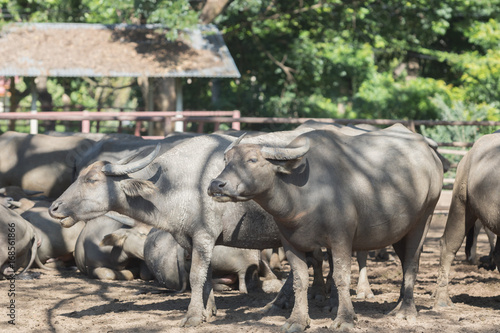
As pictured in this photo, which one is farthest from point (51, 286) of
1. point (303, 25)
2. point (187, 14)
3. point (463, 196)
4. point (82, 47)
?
point (303, 25)

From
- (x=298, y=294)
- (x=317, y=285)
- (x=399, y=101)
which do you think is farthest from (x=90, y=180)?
(x=399, y=101)

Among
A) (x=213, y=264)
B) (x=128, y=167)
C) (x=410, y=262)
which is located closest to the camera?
(x=128, y=167)

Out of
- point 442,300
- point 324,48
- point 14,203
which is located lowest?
point 324,48

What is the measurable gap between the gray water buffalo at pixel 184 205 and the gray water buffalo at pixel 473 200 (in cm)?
174

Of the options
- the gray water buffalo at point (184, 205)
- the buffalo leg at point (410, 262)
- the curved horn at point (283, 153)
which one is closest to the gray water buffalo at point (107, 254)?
the gray water buffalo at point (184, 205)

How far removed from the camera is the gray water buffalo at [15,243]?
26.0 feet

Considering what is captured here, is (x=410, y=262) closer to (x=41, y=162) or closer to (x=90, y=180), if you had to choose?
(x=90, y=180)

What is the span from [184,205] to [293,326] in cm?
141

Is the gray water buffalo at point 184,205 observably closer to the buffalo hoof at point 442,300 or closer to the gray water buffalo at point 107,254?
the buffalo hoof at point 442,300

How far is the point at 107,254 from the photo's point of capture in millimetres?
8398

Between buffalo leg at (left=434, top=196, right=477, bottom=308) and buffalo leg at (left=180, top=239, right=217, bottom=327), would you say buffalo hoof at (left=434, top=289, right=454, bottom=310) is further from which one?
buffalo leg at (left=180, top=239, right=217, bottom=327)

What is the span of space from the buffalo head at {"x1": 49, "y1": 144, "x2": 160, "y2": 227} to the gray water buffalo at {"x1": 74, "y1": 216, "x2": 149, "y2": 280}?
86.4 inches

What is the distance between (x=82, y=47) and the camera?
806 inches

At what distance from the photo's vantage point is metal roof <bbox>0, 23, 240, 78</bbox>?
19547 millimetres
